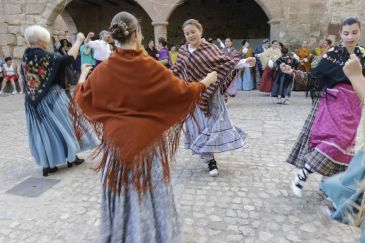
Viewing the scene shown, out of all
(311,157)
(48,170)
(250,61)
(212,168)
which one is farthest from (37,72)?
(311,157)

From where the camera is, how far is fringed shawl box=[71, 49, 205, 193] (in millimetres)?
1926

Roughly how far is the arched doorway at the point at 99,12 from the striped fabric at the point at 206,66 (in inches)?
526

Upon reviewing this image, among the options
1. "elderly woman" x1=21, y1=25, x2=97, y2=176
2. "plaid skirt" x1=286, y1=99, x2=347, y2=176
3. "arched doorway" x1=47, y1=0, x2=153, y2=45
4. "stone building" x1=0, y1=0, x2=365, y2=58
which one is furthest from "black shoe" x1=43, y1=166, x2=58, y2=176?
"arched doorway" x1=47, y1=0, x2=153, y2=45

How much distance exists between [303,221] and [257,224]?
1.24ft

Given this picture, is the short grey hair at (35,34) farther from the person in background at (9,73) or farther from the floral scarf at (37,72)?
the person in background at (9,73)

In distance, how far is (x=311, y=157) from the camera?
2.94 meters

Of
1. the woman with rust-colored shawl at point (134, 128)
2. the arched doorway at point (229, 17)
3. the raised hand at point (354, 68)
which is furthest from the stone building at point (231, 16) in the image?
the raised hand at point (354, 68)

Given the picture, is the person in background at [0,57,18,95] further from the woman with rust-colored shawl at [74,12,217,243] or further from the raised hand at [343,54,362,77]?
the raised hand at [343,54,362,77]

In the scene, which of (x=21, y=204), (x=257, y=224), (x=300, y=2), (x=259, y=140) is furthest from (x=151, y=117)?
(x=300, y=2)

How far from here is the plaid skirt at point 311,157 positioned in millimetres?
2854

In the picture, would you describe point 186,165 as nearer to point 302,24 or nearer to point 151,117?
point 151,117

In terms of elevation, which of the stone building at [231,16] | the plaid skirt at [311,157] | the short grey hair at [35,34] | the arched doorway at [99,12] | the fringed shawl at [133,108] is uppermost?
the arched doorway at [99,12]

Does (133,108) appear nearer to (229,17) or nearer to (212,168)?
(212,168)

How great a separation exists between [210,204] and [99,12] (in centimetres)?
1549
